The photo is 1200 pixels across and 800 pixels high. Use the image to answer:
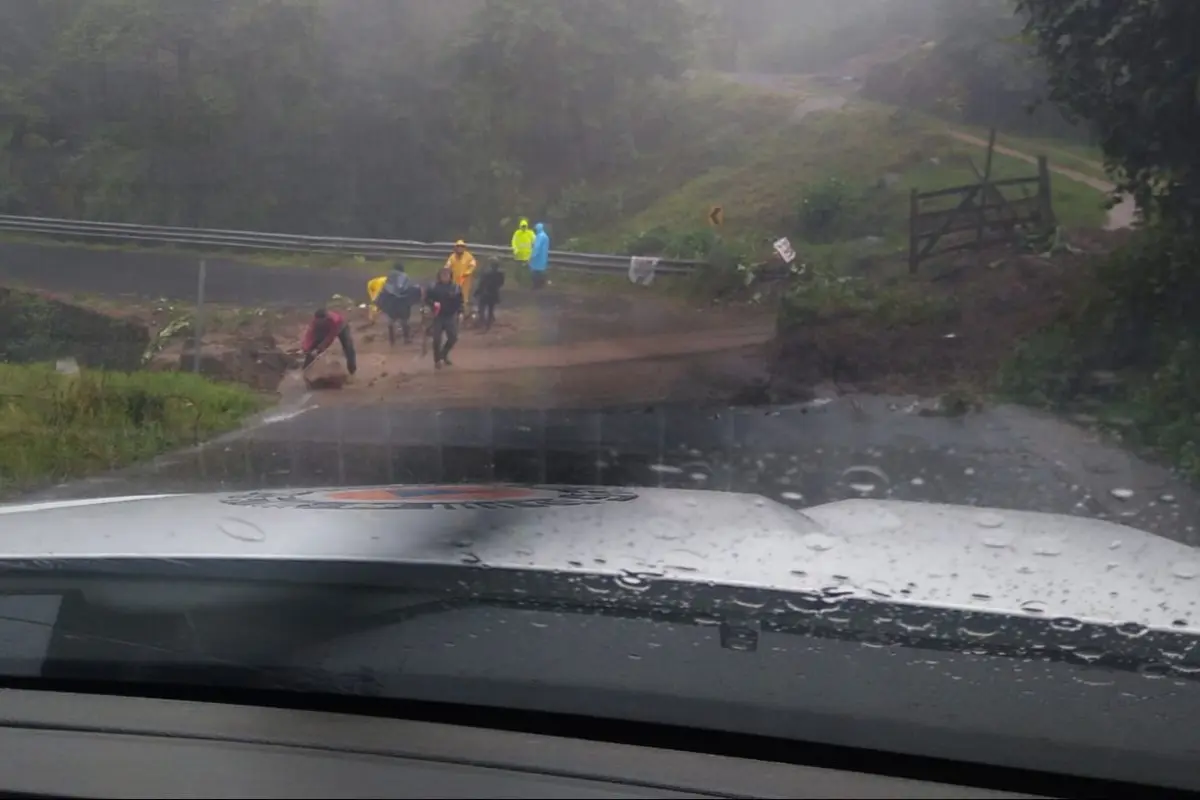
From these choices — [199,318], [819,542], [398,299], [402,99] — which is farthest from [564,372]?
[819,542]

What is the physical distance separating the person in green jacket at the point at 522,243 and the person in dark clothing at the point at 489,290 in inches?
5.6

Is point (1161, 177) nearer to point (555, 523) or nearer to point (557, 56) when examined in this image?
point (557, 56)

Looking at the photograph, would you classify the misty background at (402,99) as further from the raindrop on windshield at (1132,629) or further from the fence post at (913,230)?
the raindrop on windshield at (1132,629)

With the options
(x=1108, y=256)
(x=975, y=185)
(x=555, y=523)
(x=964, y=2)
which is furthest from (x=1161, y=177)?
(x=555, y=523)

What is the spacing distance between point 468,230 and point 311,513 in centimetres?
418

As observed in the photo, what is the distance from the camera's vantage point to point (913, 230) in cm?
704

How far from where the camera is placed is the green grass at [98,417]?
6586 mm

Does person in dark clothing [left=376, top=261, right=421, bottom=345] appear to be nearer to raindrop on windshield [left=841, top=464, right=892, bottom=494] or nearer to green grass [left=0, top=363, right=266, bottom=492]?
green grass [left=0, top=363, right=266, bottom=492]

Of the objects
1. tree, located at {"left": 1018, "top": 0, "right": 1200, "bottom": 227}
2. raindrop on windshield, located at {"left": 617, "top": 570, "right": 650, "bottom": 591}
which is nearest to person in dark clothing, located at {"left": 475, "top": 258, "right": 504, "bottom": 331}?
tree, located at {"left": 1018, "top": 0, "right": 1200, "bottom": 227}

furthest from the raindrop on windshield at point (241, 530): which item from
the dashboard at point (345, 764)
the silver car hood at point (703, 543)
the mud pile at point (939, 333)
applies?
the mud pile at point (939, 333)

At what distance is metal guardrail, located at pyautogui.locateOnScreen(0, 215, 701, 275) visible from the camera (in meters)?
7.50

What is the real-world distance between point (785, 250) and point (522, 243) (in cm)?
156

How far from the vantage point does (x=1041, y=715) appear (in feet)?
7.99

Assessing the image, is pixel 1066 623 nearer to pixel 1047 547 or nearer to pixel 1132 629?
pixel 1132 629
